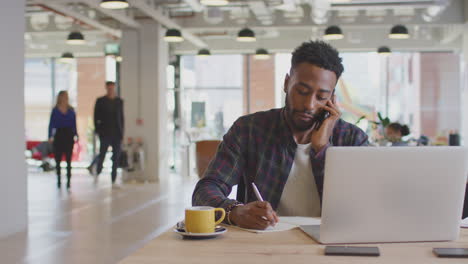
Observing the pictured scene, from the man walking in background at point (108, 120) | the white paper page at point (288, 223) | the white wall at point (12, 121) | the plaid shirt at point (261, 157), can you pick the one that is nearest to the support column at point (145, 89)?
the man walking in background at point (108, 120)

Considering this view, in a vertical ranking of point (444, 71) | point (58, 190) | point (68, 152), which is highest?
point (444, 71)

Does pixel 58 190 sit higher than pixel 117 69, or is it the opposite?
pixel 117 69

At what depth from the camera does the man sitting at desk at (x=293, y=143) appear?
2205mm

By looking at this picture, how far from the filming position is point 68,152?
9.16 metres

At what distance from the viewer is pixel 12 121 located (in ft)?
18.3

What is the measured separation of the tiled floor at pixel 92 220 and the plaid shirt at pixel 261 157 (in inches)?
93.8

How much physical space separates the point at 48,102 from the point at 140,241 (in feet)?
35.7

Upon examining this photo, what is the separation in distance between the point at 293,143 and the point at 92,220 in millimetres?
4536

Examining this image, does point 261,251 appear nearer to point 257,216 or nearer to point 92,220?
point 257,216

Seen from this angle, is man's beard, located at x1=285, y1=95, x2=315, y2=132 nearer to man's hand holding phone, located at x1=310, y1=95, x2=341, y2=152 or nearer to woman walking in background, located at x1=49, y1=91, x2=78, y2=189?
man's hand holding phone, located at x1=310, y1=95, x2=341, y2=152

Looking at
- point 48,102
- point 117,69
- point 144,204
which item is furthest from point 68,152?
point 48,102

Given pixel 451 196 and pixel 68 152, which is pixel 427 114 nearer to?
pixel 68 152

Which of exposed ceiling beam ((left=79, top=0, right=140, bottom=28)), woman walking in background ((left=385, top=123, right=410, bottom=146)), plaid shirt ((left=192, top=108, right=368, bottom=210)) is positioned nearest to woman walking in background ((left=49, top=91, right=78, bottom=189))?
exposed ceiling beam ((left=79, top=0, right=140, bottom=28))

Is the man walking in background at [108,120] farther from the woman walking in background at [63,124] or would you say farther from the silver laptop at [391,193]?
the silver laptop at [391,193]
